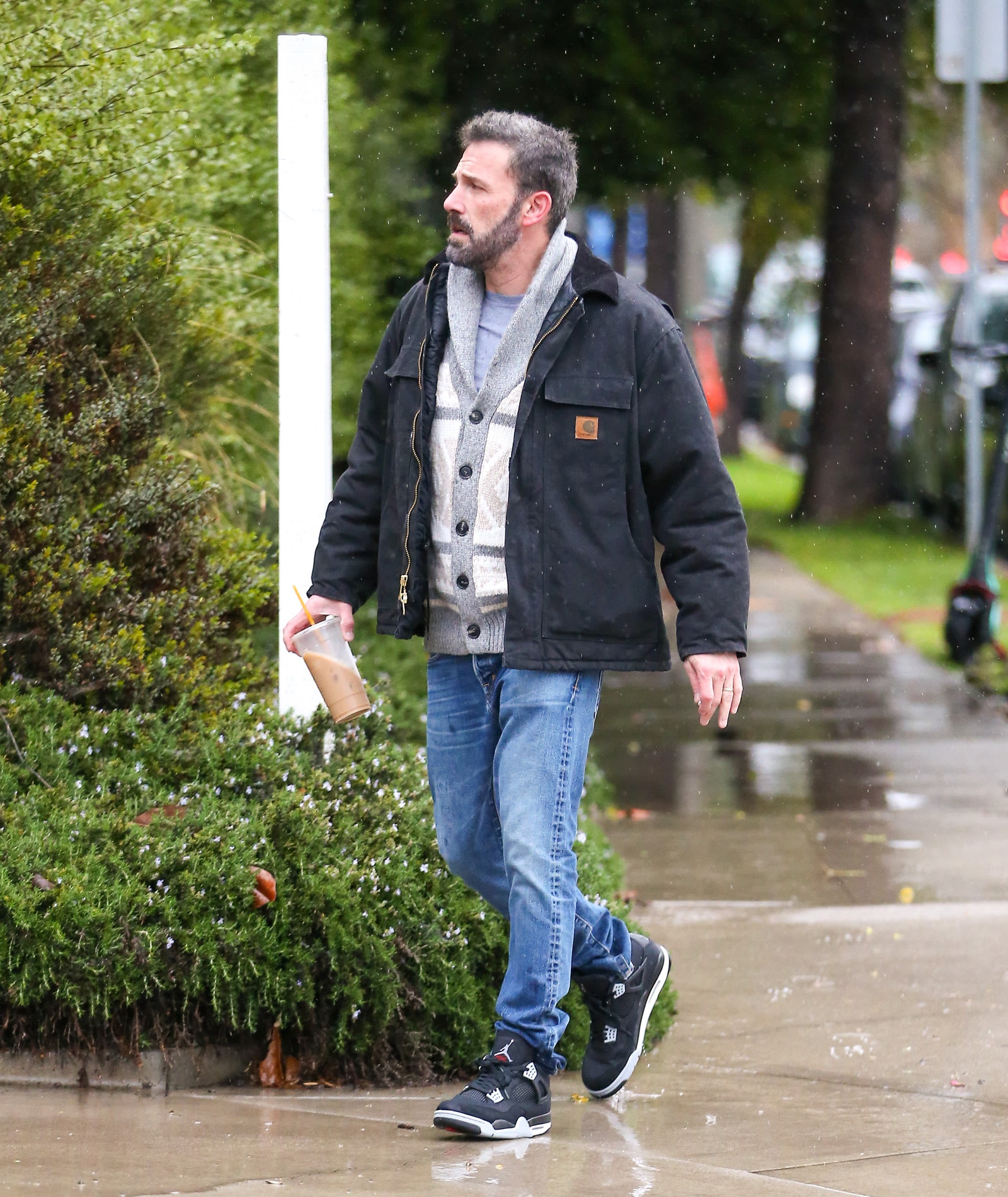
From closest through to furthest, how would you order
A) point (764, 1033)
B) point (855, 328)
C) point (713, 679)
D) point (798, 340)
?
point (713, 679)
point (764, 1033)
point (855, 328)
point (798, 340)

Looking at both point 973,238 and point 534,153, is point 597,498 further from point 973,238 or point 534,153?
point 973,238

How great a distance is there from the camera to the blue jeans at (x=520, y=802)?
3961mm

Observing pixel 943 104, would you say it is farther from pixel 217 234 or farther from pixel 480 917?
pixel 480 917

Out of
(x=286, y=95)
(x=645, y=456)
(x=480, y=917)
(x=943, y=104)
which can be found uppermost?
(x=943, y=104)

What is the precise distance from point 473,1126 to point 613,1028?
0.57m

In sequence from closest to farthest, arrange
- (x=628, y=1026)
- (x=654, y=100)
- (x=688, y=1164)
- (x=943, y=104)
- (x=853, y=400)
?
1. (x=688, y=1164)
2. (x=628, y=1026)
3. (x=654, y=100)
4. (x=853, y=400)
5. (x=943, y=104)

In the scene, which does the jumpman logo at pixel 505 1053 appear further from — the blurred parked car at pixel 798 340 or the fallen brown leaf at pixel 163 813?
the blurred parked car at pixel 798 340

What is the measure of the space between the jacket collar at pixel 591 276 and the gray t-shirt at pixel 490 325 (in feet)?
0.41

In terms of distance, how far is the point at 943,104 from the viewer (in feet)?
83.4

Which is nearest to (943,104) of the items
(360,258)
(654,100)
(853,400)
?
(853,400)

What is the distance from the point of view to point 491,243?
3.99 meters

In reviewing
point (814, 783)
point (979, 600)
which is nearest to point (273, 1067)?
point (814, 783)

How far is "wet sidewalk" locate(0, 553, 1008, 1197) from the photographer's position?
3633mm

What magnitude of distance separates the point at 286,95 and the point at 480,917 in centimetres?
220
